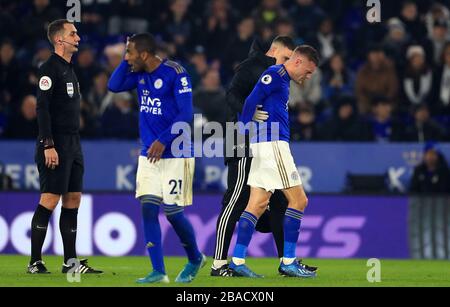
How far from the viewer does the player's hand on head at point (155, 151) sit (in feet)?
32.4

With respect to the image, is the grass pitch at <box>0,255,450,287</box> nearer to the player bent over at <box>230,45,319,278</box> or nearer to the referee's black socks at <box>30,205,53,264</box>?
the referee's black socks at <box>30,205,53,264</box>

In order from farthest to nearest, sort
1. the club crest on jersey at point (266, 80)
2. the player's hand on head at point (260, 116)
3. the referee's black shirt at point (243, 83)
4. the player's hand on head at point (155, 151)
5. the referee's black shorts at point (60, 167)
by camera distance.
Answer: the referee's black shirt at point (243, 83)
the referee's black shorts at point (60, 167)
the player's hand on head at point (260, 116)
the club crest on jersey at point (266, 80)
the player's hand on head at point (155, 151)

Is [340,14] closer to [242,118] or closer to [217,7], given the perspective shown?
[217,7]

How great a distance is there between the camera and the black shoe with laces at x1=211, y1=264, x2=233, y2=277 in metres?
11.1

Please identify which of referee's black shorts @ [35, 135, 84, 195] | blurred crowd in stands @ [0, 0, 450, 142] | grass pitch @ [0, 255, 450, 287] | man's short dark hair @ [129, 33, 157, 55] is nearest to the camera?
man's short dark hair @ [129, 33, 157, 55]

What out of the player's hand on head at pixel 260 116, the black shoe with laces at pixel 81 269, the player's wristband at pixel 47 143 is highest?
the player's hand on head at pixel 260 116

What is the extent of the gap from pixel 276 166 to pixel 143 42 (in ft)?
5.97

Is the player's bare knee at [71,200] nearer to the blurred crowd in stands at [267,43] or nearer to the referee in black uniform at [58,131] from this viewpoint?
the referee in black uniform at [58,131]

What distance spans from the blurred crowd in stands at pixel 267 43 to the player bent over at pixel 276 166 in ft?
21.6

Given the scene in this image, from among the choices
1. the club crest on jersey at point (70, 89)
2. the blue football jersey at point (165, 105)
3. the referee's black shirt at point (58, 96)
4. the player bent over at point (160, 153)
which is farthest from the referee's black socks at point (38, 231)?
the blue football jersey at point (165, 105)

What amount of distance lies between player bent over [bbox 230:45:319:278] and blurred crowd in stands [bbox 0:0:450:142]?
6577 mm

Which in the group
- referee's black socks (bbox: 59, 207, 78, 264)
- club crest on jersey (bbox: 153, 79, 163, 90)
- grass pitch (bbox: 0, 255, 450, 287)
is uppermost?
club crest on jersey (bbox: 153, 79, 163, 90)

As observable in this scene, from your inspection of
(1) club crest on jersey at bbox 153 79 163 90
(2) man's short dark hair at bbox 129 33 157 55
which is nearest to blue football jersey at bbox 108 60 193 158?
(1) club crest on jersey at bbox 153 79 163 90

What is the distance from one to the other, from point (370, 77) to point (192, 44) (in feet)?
10.9
